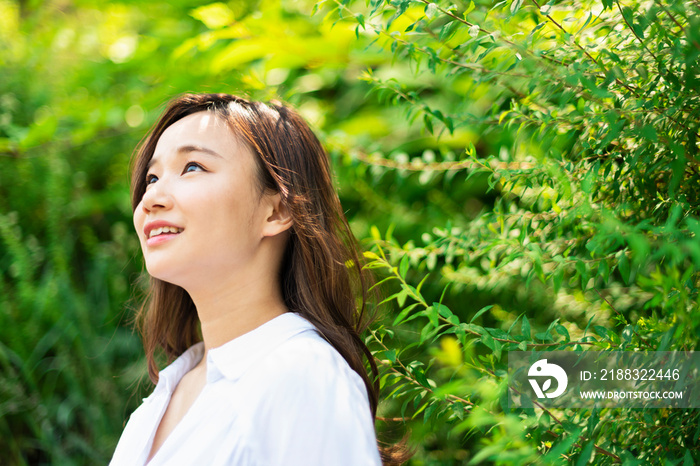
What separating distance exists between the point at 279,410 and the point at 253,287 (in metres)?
0.33

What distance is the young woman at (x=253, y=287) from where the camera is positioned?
0.98 meters

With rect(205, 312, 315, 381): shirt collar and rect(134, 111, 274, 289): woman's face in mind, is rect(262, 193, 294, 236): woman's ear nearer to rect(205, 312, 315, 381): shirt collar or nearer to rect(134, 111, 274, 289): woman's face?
rect(134, 111, 274, 289): woman's face

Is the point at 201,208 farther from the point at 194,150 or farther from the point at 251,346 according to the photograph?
the point at 251,346

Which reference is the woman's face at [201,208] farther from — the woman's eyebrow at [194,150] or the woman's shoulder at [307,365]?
the woman's shoulder at [307,365]

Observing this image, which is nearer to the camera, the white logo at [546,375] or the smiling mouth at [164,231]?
the white logo at [546,375]

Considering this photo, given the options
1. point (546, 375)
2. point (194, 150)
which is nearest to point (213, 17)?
point (194, 150)

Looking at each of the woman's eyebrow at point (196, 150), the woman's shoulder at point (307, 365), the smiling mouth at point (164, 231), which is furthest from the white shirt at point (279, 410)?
the woman's eyebrow at point (196, 150)

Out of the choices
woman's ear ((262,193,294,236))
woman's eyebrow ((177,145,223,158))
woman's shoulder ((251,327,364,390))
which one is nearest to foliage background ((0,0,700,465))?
woman's shoulder ((251,327,364,390))

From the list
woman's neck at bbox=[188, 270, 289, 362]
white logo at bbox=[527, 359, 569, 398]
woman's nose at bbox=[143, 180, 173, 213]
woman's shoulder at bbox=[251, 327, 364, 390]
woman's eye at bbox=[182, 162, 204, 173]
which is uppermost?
woman's eye at bbox=[182, 162, 204, 173]

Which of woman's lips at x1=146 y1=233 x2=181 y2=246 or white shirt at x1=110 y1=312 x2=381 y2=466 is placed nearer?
white shirt at x1=110 y1=312 x2=381 y2=466

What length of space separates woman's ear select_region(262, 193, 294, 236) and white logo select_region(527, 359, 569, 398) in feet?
1.89

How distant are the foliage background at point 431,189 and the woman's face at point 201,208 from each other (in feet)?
1.05

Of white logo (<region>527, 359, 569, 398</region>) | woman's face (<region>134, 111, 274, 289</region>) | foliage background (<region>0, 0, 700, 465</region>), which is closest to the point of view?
foliage background (<region>0, 0, 700, 465</region>)

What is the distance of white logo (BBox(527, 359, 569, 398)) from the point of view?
1038mm
